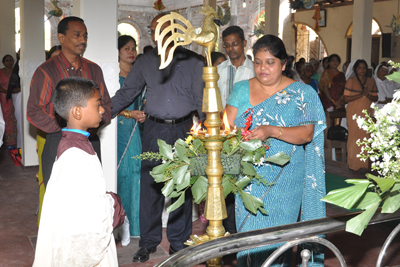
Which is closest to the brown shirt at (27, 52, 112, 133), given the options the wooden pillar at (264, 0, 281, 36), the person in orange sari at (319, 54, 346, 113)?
the wooden pillar at (264, 0, 281, 36)

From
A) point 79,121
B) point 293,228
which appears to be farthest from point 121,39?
point 293,228

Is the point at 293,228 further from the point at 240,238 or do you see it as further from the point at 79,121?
the point at 79,121

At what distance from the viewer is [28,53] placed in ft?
21.1

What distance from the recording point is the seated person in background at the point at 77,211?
1773 millimetres

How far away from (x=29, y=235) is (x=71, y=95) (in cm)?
249

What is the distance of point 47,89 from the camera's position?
3.11 metres

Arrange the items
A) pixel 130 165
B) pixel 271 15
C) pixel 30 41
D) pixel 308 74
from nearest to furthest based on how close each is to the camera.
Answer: pixel 130 165 → pixel 30 41 → pixel 271 15 → pixel 308 74

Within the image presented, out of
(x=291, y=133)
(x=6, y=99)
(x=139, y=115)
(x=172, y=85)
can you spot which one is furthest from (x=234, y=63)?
(x=6, y=99)

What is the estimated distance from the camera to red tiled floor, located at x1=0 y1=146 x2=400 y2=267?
342cm

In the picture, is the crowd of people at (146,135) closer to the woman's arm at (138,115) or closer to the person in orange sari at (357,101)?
the woman's arm at (138,115)

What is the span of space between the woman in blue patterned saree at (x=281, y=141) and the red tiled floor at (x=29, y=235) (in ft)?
2.88

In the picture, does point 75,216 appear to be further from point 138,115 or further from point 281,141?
point 138,115

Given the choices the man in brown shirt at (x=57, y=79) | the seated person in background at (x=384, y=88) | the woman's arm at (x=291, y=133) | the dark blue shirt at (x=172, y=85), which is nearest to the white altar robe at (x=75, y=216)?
the woman's arm at (x=291, y=133)

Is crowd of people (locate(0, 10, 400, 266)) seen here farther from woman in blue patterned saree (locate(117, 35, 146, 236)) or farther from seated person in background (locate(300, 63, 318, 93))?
seated person in background (locate(300, 63, 318, 93))
